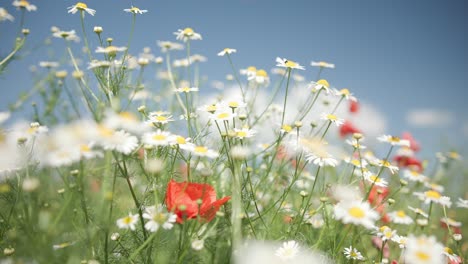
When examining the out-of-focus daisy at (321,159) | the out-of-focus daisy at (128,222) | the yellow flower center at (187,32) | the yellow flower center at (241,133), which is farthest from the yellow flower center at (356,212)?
the yellow flower center at (187,32)

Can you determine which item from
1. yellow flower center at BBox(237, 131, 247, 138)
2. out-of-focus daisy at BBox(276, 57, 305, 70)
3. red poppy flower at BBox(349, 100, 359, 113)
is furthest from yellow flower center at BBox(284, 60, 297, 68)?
red poppy flower at BBox(349, 100, 359, 113)

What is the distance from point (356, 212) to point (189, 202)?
40cm

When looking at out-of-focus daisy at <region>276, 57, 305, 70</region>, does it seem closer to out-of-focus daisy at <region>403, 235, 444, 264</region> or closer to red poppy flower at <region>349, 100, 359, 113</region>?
out-of-focus daisy at <region>403, 235, 444, 264</region>

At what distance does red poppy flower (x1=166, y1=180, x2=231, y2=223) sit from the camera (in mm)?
959

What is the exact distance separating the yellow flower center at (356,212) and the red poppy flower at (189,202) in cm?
→ 32

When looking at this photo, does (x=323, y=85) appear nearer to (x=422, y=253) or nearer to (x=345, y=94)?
(x=345, y=94)

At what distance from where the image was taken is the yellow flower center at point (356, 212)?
0.88 metres

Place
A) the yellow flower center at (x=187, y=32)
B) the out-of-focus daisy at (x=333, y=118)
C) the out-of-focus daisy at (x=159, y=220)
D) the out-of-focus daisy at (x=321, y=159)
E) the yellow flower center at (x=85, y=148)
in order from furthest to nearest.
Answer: the yellow flower center at (x=187, y=32) < the out-of-focus daisy at (x=333, y=118) < the out-of-focus daisy at (x=321, y=159) < the out-of-focus daisy at (x=159, y=220) < the yellow flower center at (x=85, y=148)

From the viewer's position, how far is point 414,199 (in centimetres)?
198

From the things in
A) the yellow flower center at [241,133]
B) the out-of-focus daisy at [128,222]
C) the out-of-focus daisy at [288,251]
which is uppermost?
the yellow flower center at [241,133]

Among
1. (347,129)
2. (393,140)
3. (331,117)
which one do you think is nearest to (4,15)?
(331,117)

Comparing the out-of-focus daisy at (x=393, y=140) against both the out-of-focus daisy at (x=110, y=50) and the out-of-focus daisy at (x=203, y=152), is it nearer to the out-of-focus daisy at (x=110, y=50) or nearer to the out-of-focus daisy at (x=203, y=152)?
the out-of-focus daisy at (x=203, y=152)

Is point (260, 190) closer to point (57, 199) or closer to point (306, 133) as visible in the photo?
point (306, 133)

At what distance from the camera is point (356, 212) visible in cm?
89
